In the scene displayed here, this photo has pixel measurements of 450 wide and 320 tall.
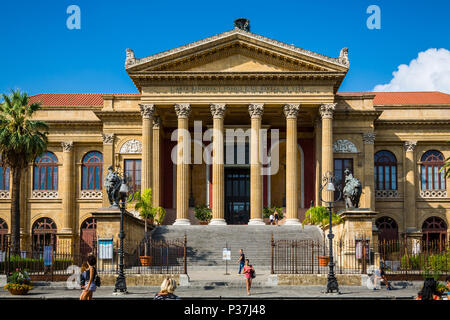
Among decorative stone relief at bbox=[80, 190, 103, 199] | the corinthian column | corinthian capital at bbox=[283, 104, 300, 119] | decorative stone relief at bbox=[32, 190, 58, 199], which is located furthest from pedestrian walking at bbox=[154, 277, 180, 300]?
decorative stone relief at bbox=[32, 190, 58, 199]

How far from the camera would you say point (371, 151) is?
45.9m

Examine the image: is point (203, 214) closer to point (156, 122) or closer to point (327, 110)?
point (156, 122)

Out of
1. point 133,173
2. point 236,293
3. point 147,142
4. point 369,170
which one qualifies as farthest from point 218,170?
point 236,293

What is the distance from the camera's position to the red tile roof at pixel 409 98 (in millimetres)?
53631

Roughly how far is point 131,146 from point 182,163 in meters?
6.74

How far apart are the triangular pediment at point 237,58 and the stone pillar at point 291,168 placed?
292 centimetres

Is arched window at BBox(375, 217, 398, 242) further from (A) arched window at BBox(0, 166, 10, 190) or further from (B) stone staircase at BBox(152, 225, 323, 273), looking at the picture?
(A) arched window at BBox(0, 166, 10, 190)

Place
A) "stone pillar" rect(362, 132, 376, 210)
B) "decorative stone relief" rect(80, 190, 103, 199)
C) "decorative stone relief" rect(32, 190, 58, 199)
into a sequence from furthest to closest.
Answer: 1. "decorative stone relief" rect(32, 190, 58, 199)
2. "decorative stone relief" rect(80, 190, 103, 199)
3. "stone pillar" rect(362, 132, 376, 210)

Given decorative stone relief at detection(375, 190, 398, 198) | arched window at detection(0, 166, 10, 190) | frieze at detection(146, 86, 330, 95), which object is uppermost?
frieze at detection(146, 86, 330, 95)

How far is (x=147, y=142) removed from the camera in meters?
42.0

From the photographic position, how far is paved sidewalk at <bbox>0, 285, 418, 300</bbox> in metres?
21.0

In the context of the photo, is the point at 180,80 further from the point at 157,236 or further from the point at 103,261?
the point at 103,261

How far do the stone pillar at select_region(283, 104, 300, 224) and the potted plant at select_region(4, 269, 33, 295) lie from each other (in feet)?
69.7

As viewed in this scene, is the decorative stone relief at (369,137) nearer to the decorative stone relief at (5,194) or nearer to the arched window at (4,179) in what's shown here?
the decorative stone relief at (5,194)
